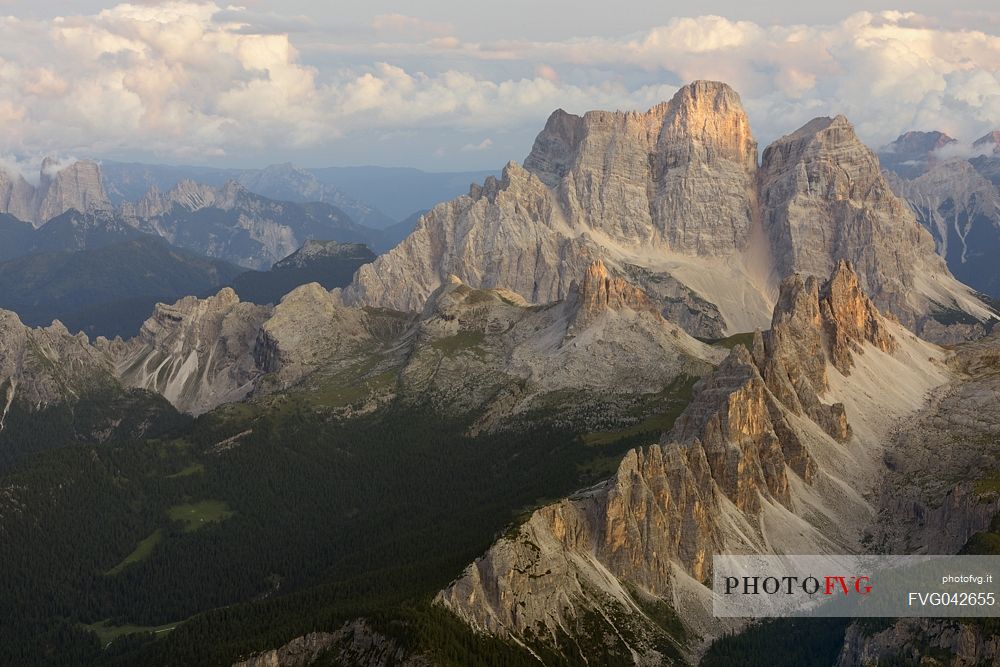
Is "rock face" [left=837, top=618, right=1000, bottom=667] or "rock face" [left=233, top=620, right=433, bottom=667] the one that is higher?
"rock face" [left=837, top=618, right=1000, bottom=667]

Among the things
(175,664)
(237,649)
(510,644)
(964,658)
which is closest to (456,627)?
(510,644)

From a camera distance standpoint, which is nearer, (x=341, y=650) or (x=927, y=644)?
(x=927, y=644)

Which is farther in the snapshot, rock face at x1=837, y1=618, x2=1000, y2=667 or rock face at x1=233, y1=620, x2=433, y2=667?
rock face at x1=233, y1=620, x2=433, y2=667

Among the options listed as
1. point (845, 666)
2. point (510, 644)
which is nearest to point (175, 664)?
point (510, 644)

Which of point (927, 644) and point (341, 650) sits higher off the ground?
point (927, 644)

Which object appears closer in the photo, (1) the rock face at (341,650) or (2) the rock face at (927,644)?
(2) the rock face at (927,644)

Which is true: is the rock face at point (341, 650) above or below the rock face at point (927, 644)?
below

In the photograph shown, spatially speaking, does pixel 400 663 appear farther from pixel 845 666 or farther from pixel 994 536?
pixel 994 536

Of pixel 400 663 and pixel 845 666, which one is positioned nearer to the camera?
pixel 400 663

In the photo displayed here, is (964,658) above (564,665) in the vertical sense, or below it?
above

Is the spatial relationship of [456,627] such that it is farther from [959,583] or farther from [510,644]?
[959,583]
